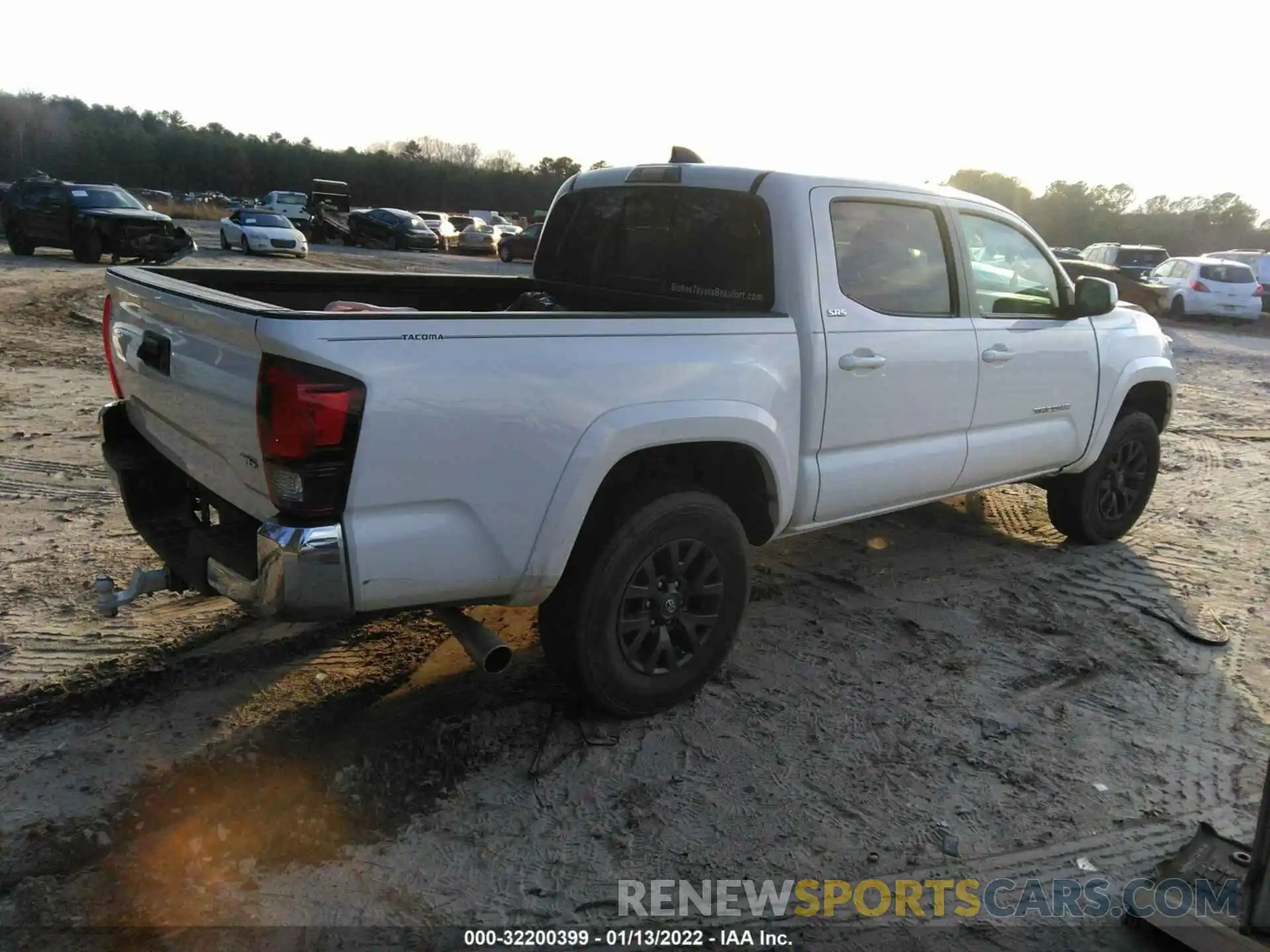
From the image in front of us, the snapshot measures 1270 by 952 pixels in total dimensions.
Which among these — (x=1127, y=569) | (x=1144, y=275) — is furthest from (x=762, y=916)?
(x=1144, y=275)

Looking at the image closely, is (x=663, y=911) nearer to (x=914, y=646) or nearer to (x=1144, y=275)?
(x=914, y=646)

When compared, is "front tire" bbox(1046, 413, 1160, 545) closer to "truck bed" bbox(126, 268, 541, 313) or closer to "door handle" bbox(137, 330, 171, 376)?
"truck bed" bbox(126, 268, 541, 313)

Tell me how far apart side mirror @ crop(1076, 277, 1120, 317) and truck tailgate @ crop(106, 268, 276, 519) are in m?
4.10

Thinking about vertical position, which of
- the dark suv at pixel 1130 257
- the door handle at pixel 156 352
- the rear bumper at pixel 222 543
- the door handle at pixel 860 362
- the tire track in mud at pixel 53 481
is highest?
the dark suv at pixel 1130 257

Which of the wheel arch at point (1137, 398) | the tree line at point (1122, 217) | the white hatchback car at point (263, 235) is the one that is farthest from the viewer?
the tree line at point (1122, 217)

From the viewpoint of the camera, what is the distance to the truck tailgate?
2.81m

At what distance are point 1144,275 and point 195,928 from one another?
25484 mm

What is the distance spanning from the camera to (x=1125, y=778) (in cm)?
350

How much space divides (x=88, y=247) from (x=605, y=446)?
1924 cm

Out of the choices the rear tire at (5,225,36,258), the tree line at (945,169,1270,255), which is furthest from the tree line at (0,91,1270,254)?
the rear tire at (5,225,36,258)

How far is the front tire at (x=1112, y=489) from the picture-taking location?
224 inches

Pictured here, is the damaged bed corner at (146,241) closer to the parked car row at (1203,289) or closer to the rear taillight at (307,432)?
the rear taillight at (307,432)

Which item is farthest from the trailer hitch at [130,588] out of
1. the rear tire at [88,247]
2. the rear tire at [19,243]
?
the rear tire at [19,243]

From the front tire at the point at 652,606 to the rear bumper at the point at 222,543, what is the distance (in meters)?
0.84
